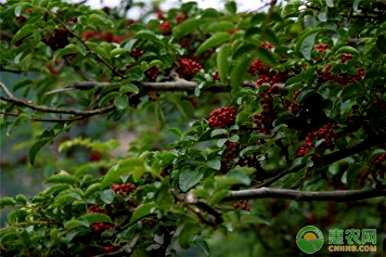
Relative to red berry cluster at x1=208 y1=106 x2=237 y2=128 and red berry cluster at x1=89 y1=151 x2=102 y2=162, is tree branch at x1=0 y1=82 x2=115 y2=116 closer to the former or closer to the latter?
red berry cluster at x1=208 y1=106 x2=237 y2=128

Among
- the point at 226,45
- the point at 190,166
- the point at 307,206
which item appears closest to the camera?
the point at 226,45

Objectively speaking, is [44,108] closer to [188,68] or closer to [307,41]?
[188,68]

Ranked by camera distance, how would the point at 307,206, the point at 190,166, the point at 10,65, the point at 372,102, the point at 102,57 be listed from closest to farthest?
1. the point at 190,166
2. the point at 372,102
3. the point at 102,57
4. the point at 10,65
5. the point at 307,206

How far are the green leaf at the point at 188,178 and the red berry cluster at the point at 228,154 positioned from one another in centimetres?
15

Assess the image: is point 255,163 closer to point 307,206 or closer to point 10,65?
point 10,65

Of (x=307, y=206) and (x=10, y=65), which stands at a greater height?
(x=10, y=65)

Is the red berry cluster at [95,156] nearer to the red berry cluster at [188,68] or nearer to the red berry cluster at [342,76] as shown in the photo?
the red berry cluster at [188,68]

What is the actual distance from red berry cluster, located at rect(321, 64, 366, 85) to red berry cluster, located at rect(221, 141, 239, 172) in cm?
28

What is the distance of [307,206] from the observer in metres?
3.50

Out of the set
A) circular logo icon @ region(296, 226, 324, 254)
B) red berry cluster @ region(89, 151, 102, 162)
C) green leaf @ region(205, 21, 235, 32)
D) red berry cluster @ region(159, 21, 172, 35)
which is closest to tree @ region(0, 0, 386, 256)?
green leaf @ region(205, 21, 235, 32)

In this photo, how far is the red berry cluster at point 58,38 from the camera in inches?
77.3

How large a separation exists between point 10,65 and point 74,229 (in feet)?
2.97

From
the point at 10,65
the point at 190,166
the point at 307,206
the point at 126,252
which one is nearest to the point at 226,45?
the point at 190,166

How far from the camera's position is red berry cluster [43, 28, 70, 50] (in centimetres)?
196
